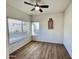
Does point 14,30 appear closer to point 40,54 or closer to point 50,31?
point 40,54

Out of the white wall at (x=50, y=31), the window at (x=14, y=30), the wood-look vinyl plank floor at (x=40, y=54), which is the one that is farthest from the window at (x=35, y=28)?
the wood-look vinyl plank floor at (x=40, y=54)

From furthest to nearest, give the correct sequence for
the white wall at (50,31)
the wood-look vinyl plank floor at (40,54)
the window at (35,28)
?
the window at (35,28) → the white wall at (50,31) → the wood-look vinyl plank floor at (40,54)

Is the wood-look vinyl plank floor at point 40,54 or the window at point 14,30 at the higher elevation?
the window at point 14,30

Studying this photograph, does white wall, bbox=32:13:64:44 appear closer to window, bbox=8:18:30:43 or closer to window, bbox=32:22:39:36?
window, bbox=32:22:39:36

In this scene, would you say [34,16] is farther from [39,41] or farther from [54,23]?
[39,41]

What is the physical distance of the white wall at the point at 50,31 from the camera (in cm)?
565

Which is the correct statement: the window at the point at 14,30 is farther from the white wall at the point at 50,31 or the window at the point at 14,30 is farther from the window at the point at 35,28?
the white wall at the point at 50,31

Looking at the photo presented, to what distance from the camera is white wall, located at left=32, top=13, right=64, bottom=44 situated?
565 centimetres

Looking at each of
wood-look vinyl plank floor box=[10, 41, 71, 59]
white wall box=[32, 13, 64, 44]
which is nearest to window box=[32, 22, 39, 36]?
white wall box=[32, 13, 64, 44]

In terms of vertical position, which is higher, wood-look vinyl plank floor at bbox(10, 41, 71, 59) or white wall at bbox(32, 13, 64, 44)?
white wall at bbox(32, 13, 64, 44)

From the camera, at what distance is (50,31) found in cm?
600

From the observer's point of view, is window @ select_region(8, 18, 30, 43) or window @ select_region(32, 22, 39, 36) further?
window @ select_region(32, 22, 39, 36)
